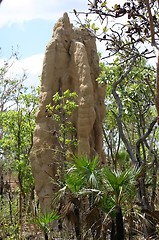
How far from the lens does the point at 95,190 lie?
8.03 m

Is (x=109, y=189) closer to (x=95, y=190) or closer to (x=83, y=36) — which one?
(x=95, y=190)

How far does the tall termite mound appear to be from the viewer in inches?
518

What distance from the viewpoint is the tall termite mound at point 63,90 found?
1316 cm

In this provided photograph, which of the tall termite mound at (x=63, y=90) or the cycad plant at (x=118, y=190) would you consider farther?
the tall termite mound at (x=63, y=90)

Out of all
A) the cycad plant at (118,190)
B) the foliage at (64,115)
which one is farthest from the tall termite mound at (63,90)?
the cycad plant at (118,190)

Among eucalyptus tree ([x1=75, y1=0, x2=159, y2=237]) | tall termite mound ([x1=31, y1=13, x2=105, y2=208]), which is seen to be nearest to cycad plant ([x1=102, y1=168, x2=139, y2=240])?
eucalyptus tree ([x1=75, y1=0, x2=159, y2=237])

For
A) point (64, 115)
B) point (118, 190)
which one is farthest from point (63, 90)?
point (118, 190)

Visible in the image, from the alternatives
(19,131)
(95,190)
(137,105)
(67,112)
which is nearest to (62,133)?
(67,112)

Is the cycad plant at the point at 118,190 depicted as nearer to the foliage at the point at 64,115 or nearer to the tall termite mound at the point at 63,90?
the foliage at the point at 64,115

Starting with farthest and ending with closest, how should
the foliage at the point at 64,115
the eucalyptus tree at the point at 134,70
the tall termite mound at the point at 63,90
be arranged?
the tall termite mound at the point at 63,90 < the foliage at the point at 64,115 < the eucalyptus tree at the point at 134,70

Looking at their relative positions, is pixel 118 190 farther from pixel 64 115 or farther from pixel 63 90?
pixel 63 90

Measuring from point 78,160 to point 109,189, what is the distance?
67cm

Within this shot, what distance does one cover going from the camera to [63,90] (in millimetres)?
14078

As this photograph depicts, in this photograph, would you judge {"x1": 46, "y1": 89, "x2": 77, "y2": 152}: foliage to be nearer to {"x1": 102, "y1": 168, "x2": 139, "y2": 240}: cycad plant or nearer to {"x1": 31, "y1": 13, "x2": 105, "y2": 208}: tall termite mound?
{"x1": 31, "y1": 13, "x2": 105, "y2": 208}: tall termite mound
